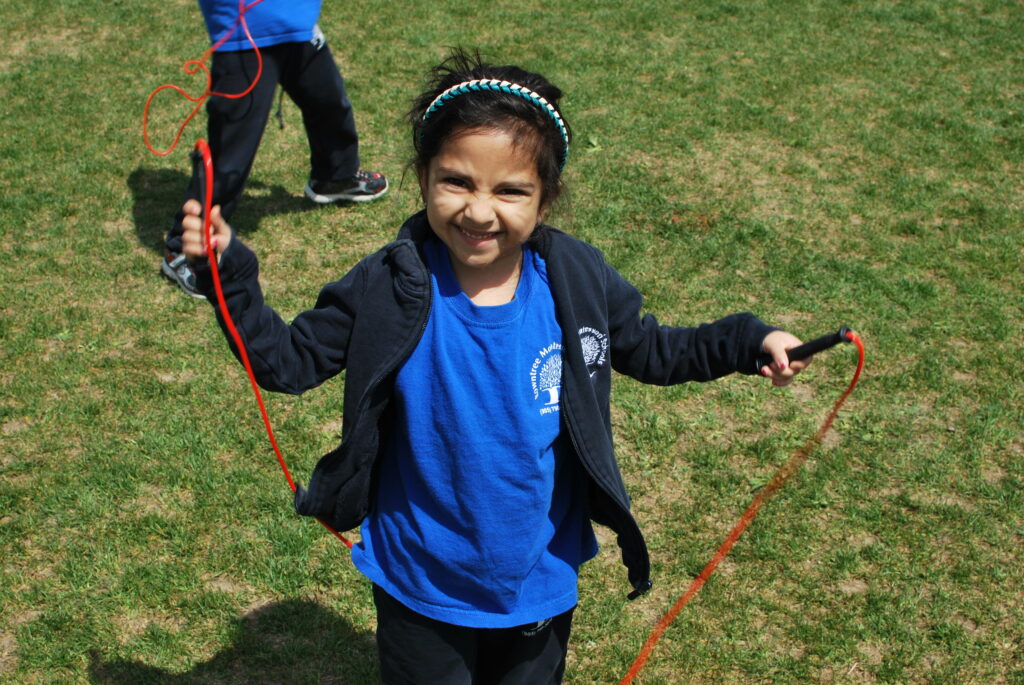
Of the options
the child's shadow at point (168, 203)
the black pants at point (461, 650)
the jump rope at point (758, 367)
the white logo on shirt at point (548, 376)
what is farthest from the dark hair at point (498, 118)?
the child's shadow at point (168, 203)

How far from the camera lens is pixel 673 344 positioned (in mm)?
2156

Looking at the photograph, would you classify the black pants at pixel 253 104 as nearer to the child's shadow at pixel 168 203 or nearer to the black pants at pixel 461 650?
the child's shadow at pixel 168 203

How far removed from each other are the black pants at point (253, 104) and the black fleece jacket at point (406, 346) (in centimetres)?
270

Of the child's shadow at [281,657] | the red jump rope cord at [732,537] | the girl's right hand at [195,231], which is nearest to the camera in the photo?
the girl's right hand at [195,231]

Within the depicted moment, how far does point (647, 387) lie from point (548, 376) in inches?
87.2

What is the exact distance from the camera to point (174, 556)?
3270mm

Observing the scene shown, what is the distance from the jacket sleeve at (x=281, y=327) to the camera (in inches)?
66.6

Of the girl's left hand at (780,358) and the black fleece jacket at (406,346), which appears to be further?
the girl's left hand at (780,358)

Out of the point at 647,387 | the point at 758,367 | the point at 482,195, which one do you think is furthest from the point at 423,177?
the point at 647,387

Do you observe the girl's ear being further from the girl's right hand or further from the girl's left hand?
the girl's left hand

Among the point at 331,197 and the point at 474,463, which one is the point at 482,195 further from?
the point at 331,197

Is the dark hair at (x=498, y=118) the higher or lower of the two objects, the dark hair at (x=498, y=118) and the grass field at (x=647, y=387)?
the higher

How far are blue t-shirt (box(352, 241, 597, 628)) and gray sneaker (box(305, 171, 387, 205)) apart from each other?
3576mm

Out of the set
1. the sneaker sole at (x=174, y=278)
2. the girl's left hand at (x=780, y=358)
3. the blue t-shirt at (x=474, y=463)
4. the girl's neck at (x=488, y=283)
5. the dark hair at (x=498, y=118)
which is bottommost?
the sneaker sole at (x=174, y=278)
